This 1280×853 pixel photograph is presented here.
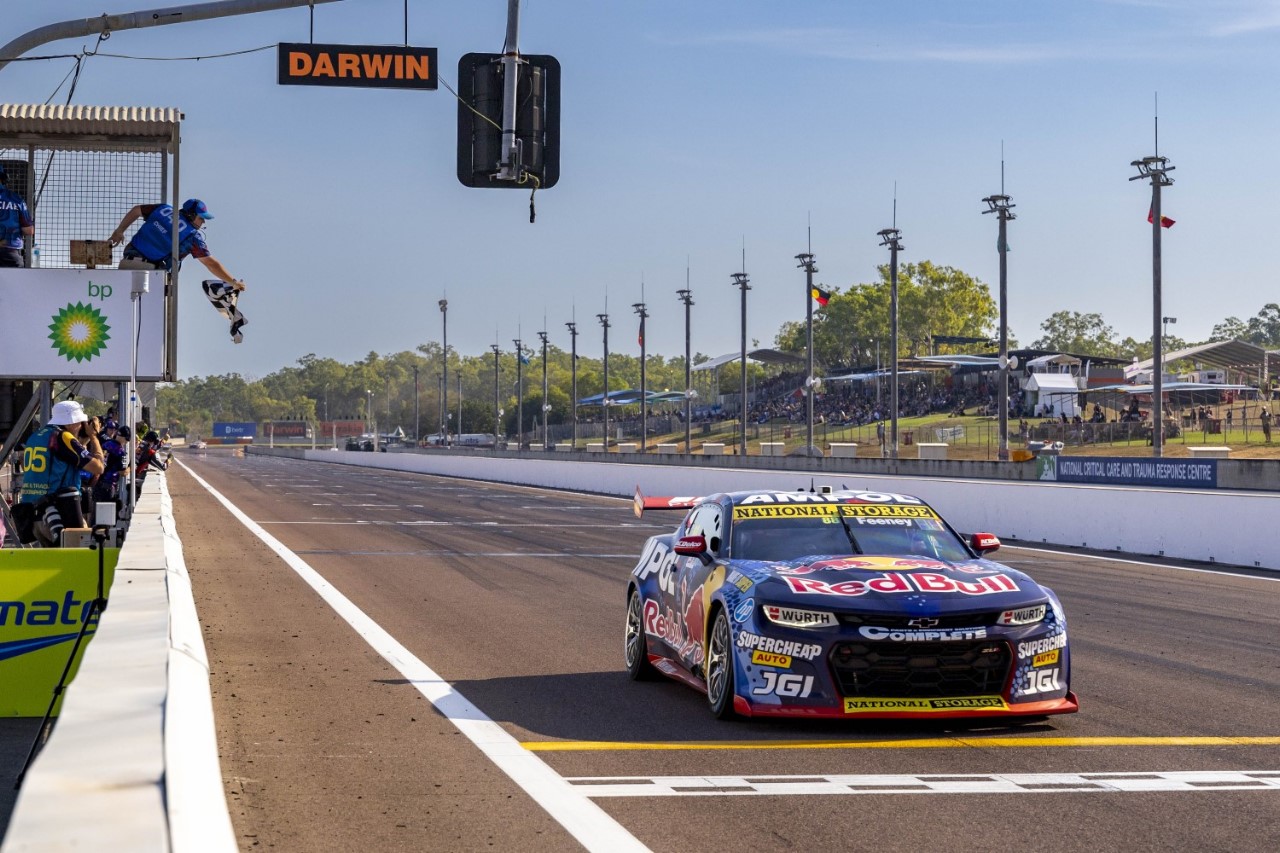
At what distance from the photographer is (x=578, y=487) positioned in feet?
183

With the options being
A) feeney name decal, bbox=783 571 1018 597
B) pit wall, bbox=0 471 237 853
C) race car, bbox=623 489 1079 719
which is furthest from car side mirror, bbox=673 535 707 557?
pit wall, bbox=0 471 237 853

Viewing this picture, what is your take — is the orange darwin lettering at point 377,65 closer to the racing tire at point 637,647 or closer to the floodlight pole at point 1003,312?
the racing tire at point 637,647

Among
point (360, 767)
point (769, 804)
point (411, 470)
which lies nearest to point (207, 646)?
point (360, 767)

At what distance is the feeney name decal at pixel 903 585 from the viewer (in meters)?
8.58

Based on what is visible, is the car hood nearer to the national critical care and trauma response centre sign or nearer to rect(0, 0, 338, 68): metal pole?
rect(0, 0, 338, 68): metal pole

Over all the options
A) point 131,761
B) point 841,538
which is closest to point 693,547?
point 841,538

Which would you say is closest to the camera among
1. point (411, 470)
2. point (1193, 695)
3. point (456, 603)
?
point (1193, 695)

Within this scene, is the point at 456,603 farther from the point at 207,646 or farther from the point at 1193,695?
the point at 1193,695

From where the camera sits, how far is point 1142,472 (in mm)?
40844

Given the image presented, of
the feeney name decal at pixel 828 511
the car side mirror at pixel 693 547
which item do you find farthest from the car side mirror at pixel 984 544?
the car side mirror at pixel 693 547

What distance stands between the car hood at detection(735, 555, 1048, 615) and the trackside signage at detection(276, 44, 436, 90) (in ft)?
21.5

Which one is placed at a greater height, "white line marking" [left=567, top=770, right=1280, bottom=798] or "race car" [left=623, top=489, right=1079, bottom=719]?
"race car" [left=623, top=489, right=1079, bottom=719]

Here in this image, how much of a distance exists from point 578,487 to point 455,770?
48085 millimetres

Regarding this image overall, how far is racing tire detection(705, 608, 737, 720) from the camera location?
28.8ft
